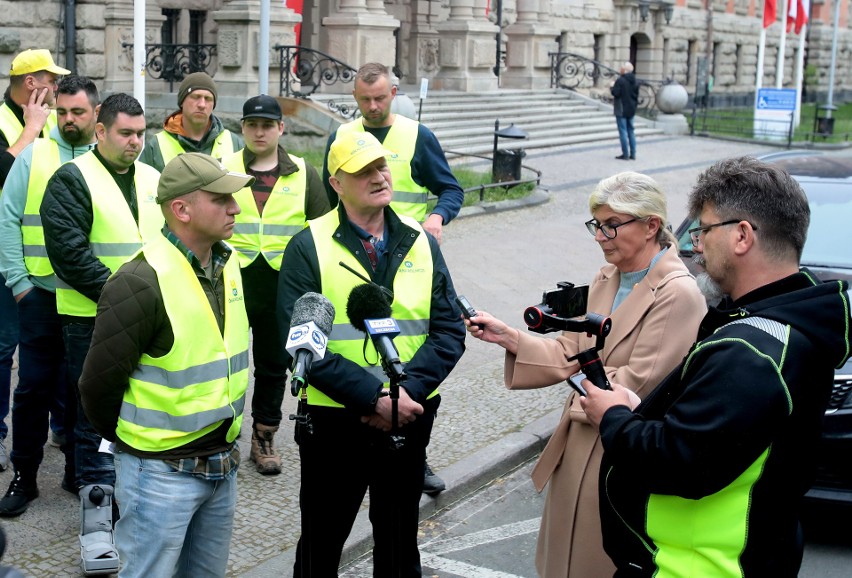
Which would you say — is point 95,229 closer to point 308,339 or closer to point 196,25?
point 308,339

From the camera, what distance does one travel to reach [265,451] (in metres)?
6.43

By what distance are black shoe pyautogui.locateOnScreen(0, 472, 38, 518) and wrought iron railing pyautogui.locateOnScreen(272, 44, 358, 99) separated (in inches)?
570

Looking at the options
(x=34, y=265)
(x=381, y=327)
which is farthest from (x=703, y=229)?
(x=34, y=265)

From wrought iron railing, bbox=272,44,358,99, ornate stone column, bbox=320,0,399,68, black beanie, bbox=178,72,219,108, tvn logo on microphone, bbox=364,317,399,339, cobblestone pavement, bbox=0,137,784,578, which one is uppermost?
ornate stone column, bbox=320,0,399,68

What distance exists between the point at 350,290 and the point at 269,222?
79.8 inches

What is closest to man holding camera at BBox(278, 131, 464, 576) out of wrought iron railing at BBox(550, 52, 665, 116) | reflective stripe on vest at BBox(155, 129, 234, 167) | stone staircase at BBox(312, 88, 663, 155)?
reflective stripe on vest at BBox(155, 129, 234, 167)

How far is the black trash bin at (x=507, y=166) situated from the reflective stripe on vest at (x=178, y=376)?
Result: 1389cm

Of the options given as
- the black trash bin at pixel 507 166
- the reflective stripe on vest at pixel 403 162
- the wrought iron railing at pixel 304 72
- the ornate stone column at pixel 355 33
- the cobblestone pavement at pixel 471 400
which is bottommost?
the cobblestone pavement at pixel 471 400

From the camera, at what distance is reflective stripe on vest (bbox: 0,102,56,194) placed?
6504mm

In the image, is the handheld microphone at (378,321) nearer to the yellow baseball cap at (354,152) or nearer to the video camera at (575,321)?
the video camera at (575,321)

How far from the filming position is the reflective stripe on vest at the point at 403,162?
6.40 m

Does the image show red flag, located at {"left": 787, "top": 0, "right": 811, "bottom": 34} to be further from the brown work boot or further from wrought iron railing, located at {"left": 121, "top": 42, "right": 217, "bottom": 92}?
the brown work boot

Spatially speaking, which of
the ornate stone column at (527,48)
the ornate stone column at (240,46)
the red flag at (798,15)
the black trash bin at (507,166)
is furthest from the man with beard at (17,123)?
the red flag at (798,15)

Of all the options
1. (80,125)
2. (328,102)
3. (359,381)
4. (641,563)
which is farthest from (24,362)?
(328,102)
